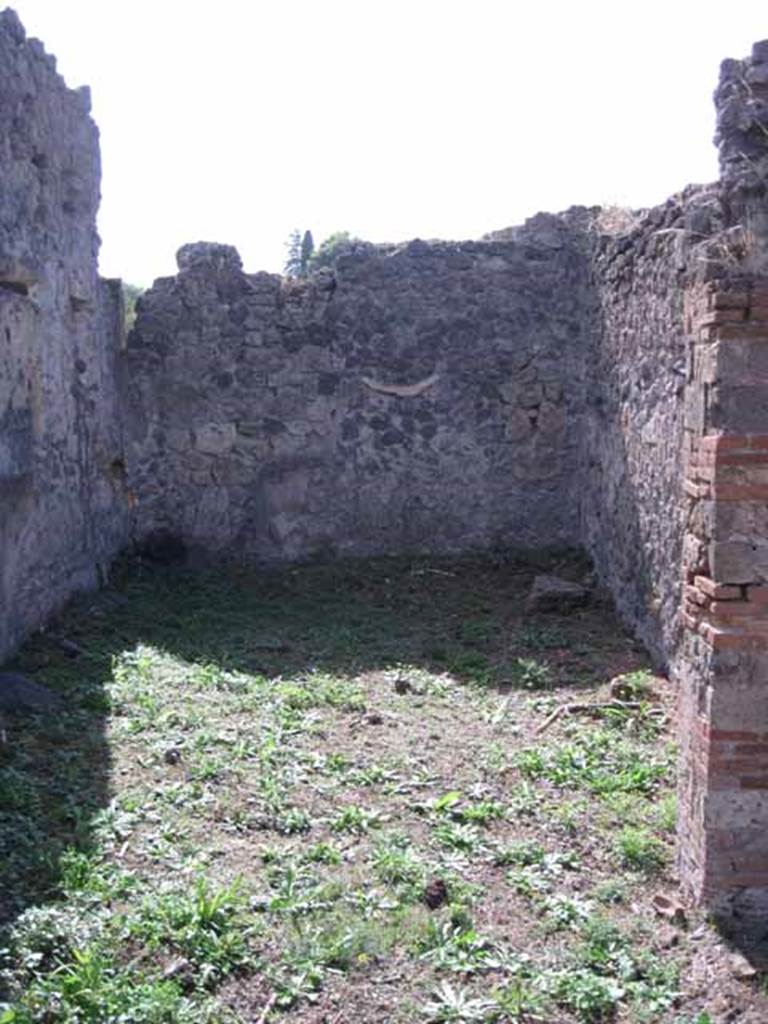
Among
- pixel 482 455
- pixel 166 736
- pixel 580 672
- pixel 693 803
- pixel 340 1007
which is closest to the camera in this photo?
pixel 340 1007

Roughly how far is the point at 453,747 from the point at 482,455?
4.30 meters

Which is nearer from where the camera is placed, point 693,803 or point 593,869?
point 693,803

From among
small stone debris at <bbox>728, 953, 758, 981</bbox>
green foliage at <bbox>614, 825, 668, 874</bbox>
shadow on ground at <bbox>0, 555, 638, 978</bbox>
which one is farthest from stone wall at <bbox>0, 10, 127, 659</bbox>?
small stone debris at <bbox>728, 953, 758, 981</bbox>

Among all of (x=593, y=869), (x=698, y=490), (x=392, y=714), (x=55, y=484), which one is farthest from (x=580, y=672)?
(x=55, y=484)

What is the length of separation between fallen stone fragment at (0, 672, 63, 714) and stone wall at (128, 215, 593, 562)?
142 inches

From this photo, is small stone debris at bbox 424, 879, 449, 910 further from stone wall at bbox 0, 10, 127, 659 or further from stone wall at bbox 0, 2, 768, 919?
stone wall at bbox 0, 10, 127, 659

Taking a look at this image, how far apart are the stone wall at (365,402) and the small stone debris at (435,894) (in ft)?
18.6

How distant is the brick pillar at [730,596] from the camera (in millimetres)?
3768

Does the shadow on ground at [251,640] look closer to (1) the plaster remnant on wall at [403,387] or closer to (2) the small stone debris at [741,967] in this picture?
(1) the plaster remnant on wall at [403,387]

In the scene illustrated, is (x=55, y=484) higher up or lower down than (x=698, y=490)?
lower down

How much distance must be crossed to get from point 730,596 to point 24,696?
12.3 feet

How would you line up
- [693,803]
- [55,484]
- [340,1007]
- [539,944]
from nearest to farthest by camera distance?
[340,1007] < [539,944] < [693,803] < [55,484]

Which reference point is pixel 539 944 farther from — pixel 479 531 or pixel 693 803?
pixel 479 531

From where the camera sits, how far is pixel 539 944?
148 inches
